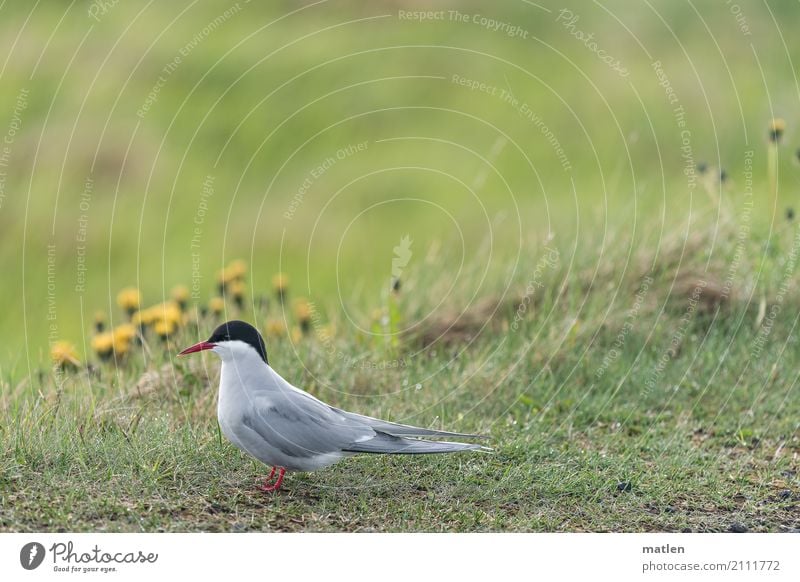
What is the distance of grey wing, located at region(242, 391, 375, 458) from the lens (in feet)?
16.9

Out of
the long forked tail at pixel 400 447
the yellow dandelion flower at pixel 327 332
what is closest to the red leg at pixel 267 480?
the long forked tail at pixel 400 447

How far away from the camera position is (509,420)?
6.62 m

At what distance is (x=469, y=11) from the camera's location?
13438mm

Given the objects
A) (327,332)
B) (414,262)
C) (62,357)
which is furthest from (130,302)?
(414,262)

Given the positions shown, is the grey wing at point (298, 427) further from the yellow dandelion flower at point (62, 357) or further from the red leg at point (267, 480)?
the yellow dandelion flower at point (62, 357)

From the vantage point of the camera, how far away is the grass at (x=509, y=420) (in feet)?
17.6

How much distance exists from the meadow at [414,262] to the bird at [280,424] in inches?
11.5

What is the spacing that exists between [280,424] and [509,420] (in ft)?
6.01

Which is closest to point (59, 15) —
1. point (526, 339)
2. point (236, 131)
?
point (236, 131)
